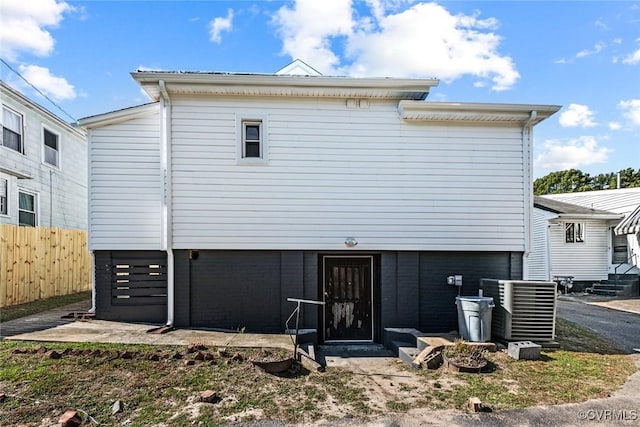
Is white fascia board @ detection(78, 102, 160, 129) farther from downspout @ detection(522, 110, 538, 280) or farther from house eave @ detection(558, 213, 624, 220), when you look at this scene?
house eave @ detection(558, 213, 624, 220)

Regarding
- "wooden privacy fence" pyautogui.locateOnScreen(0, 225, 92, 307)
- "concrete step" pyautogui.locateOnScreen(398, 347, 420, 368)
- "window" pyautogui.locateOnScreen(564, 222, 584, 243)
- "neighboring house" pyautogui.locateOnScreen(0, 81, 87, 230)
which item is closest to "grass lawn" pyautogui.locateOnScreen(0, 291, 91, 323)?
"wooden privacy fence" pyautogui.locateOnScreen(0, 225, 92, 307)

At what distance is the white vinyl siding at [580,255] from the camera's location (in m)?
15.2

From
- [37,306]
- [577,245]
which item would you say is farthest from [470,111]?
[577,245]

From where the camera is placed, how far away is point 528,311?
6.24 metres

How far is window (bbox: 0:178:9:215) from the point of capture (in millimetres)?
11258

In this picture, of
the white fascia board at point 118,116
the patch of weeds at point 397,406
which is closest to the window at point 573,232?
the patch of weeds at point 397,406

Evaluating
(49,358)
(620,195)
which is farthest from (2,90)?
(620,195)

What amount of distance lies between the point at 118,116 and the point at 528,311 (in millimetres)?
9155

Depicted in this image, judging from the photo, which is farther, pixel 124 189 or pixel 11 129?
pixel 11 129

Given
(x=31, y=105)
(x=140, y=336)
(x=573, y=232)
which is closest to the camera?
(x=140, y=336)

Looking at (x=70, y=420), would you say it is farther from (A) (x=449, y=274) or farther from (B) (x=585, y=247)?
(B) (x=585, y=247)

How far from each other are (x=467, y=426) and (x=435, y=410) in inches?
16.1

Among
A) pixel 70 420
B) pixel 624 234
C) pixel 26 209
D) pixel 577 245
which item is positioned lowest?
pixel 70 420

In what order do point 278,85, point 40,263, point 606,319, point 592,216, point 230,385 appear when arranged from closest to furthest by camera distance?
point 230,385 → point 278,85 → point 606,319 → point 40,263 → point 592,216
